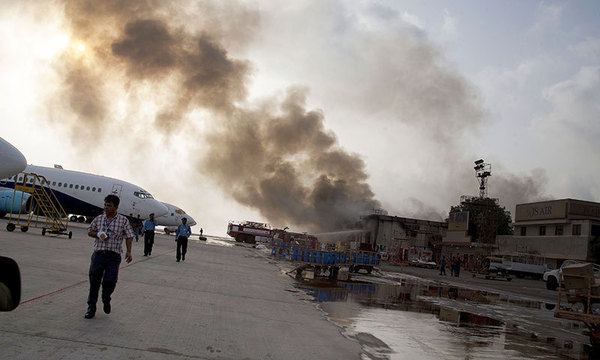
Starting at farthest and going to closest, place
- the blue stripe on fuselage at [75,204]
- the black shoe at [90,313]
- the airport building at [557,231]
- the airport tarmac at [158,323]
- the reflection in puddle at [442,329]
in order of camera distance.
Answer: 1. the airport building at [557,231]
2. the blue stripe on fuselage at [75,204]
3. the reflection in puddle at [442,329]
4. the black shoe at [90,313]
5. the airport tarmac at [158,323]

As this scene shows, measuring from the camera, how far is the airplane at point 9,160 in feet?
38.1

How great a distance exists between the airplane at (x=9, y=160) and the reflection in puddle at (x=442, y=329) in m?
8.81

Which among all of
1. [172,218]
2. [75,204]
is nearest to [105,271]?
[75,204]

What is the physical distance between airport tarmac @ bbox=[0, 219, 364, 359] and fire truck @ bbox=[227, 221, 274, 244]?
4773cm

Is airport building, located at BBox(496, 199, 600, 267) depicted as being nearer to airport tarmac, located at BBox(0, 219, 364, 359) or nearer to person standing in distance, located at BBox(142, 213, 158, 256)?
person standing in distance, located at BBox(142, 213, 158, 256)

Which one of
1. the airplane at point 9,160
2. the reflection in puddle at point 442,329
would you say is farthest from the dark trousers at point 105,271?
the airplane at point 9,160

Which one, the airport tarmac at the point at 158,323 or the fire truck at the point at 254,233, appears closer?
the airport tarmac at the point at 158,323

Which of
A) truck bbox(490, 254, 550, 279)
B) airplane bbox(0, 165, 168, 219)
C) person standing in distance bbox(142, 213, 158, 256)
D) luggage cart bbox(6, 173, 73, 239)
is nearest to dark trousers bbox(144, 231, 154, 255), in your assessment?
person standing in distance bbox(142, 213, 158, 256)

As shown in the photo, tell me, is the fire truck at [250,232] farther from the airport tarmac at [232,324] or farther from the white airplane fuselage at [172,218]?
the airport tarmac at [232,324]

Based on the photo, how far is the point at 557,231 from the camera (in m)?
56.1

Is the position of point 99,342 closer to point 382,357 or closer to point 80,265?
point 382,357

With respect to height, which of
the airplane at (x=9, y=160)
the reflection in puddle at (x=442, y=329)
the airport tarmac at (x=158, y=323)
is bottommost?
the reflection in puddle at (x=442, y=329)

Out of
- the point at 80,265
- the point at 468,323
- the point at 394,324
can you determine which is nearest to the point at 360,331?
the point at 394,324

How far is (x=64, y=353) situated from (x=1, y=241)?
1308 cm
